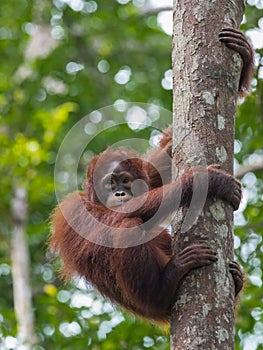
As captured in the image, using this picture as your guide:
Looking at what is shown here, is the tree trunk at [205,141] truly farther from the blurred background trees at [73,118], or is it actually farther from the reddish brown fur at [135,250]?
the blurred background trees at [73,118]

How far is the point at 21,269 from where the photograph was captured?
344 inches

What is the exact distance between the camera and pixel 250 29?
20.8ft

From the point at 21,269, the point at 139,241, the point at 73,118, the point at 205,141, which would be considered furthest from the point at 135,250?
the point at 73,118

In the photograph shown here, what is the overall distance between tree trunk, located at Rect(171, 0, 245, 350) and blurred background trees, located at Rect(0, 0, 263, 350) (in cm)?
169

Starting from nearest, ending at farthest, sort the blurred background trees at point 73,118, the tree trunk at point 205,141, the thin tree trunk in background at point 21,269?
the tree trunk at point 205,141, the blurred background trees at point 73,118, the thin tree trunk in background at point 21,269

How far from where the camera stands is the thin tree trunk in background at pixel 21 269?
8.05 meters

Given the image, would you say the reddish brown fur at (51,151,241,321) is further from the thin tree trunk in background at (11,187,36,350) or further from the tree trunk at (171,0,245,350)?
Answer: the thin tree trunk in background at (11,187,36,350)

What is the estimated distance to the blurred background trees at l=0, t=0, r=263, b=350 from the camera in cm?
655

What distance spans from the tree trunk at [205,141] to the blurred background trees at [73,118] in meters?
1.69

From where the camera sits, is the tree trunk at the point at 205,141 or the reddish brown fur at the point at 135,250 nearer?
the tree trunk at the point at 205,141

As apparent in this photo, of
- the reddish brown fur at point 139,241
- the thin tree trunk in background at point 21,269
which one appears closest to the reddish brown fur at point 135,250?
the reddish brown fur at point 139,241

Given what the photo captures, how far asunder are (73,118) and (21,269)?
379 centimetres

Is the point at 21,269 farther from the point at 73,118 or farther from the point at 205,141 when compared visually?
the point at 205,141

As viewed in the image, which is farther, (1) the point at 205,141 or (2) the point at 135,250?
(2) the point at 135,250
